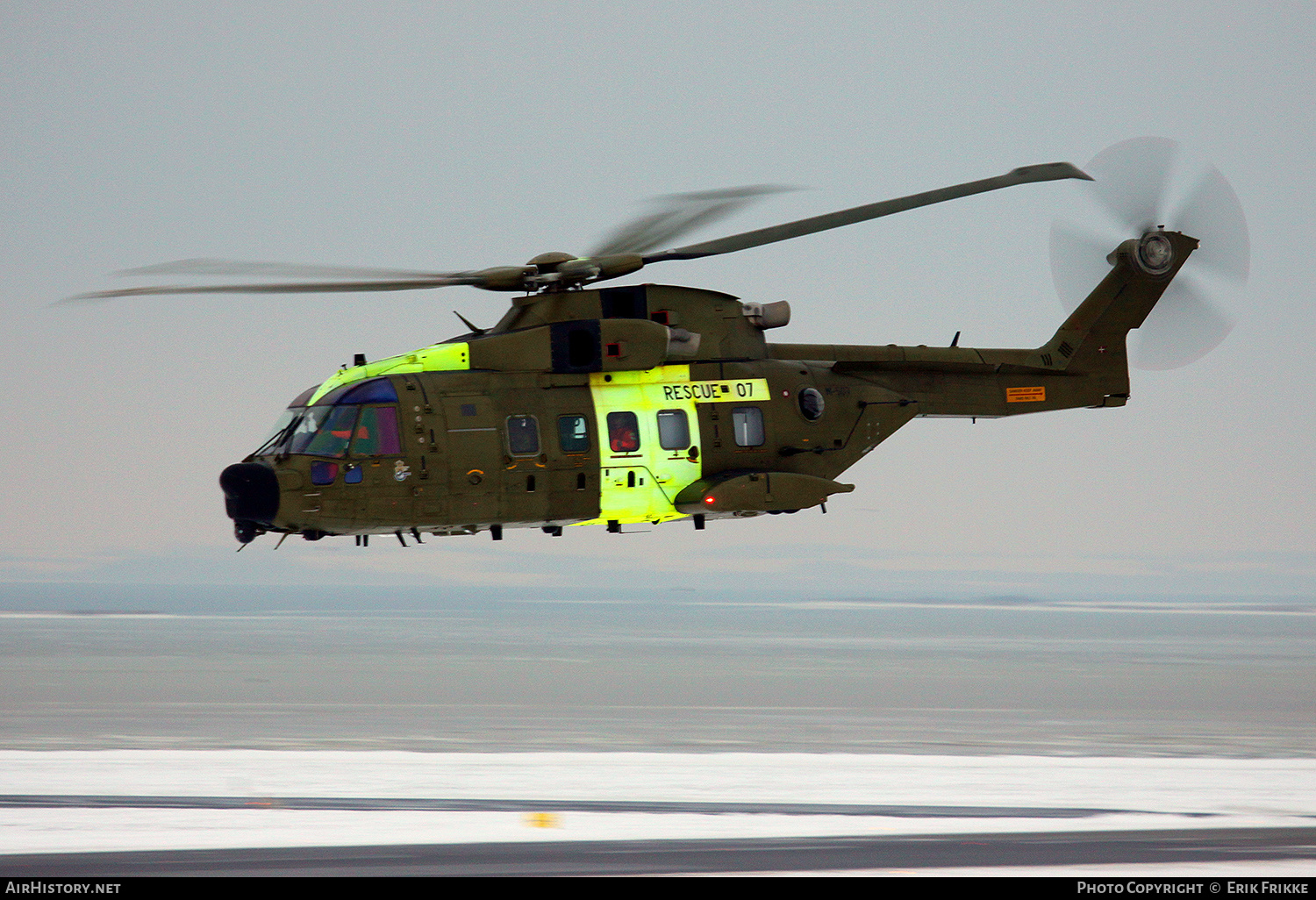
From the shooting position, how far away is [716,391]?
1984 cm

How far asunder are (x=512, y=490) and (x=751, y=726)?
19.0m

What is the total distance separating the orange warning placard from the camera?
73.2 feet

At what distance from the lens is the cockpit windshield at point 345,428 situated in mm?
17859

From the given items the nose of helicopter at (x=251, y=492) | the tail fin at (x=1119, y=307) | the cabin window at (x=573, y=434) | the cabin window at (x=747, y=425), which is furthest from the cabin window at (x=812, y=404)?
the nose of helicopter at (x=251, y=492)

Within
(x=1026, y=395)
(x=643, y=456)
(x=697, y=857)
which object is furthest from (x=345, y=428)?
(x=1026, y=395)

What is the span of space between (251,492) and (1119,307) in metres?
15.2

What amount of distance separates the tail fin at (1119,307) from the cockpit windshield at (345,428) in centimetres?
1166

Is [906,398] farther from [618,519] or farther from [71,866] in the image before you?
[71,866]

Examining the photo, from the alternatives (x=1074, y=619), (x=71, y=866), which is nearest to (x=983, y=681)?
(x=71, y=866)

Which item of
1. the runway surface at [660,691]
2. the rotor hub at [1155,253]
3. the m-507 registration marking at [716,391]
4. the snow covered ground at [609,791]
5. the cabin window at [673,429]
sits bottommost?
the runway surface at [660,691]

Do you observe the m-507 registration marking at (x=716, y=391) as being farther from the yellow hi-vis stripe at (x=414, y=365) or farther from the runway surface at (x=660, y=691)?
the runway surface at (x=660, y=691)

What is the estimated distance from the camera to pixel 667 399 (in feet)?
64.0

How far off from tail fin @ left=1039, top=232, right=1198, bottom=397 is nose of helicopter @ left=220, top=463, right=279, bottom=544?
13.3 metres

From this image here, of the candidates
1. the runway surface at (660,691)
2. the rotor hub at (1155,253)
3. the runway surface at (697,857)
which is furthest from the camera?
the runway surface at (660,691)
